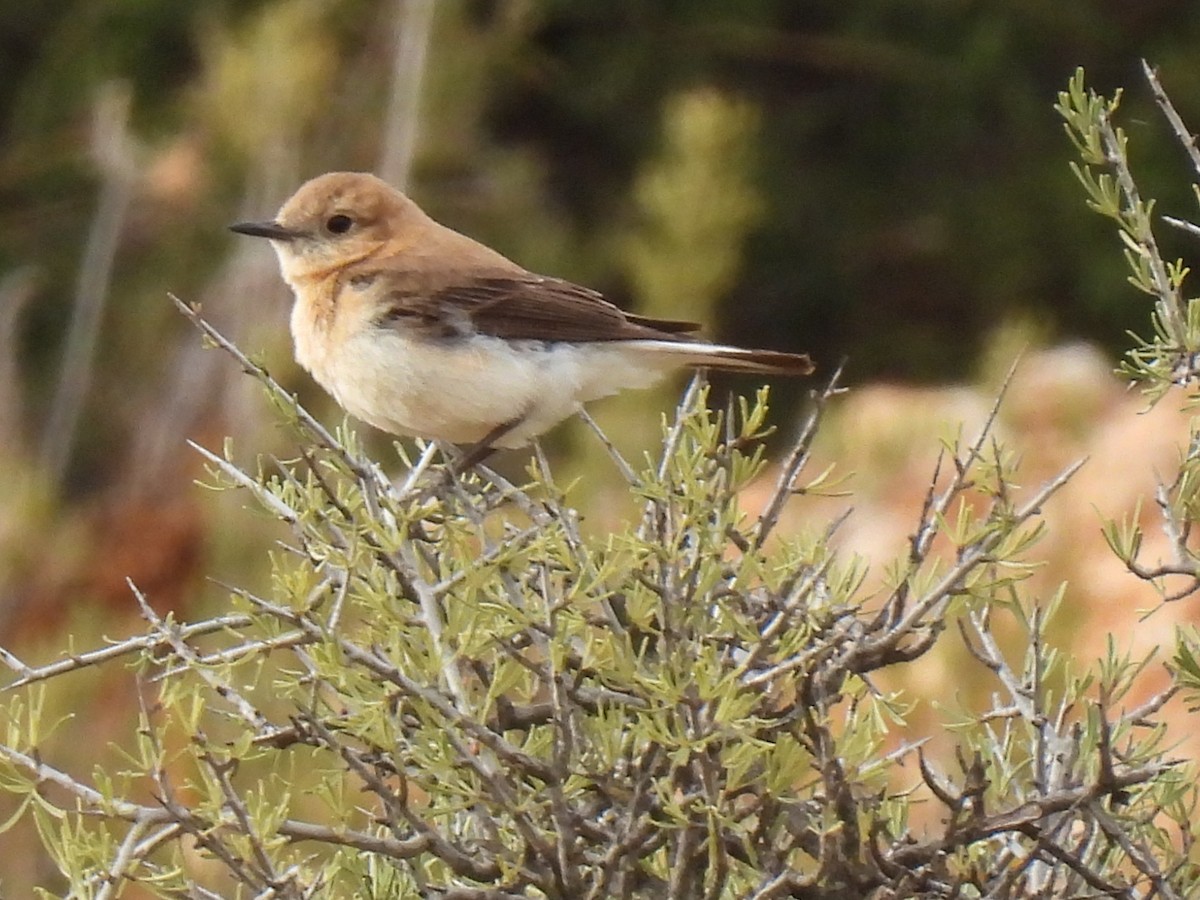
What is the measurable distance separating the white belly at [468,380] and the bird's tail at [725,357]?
0.19 feet

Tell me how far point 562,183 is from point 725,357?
331 inches

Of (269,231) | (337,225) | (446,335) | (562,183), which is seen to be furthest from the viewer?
(562,183)

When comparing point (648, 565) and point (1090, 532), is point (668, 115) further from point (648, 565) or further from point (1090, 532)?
point (648, 565)

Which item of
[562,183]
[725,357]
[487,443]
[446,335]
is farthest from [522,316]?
[562,183]

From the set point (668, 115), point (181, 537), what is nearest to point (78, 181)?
point (181, 537)

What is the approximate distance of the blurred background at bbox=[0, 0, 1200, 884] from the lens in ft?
28.9

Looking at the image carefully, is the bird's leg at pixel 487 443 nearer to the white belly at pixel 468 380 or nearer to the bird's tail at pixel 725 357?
the white belly at pixel 468 380

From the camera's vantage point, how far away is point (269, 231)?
13.3 ft

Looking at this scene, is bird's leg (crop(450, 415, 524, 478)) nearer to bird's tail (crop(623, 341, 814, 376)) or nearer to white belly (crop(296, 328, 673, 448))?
white belly (crop(296, 328, 673, 448))

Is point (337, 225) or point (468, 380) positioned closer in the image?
point (468, 380)

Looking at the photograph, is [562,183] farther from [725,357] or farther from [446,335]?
[725,357]

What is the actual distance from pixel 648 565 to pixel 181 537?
763 centimetres

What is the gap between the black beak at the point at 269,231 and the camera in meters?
4.01

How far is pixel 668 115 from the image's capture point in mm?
10094
